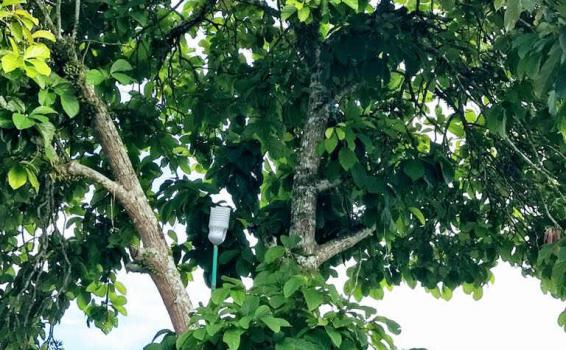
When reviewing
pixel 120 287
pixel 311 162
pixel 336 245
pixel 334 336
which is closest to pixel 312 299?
pixel 334 336

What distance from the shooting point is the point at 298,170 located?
30.1 feet

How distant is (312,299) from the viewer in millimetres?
7145

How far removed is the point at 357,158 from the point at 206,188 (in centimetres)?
149

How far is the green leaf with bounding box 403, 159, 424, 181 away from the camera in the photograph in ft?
28.8

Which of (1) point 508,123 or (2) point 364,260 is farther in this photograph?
(2) point 364,260

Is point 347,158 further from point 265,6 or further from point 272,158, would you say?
point 265,6

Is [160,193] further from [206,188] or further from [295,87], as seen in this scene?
[295,87]

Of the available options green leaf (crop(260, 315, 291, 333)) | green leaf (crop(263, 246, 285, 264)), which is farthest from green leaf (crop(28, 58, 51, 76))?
green leaf (crop(260, 315, 291, 333))

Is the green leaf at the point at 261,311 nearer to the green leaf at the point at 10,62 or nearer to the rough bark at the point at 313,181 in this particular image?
the rough bark at the point at 313,181

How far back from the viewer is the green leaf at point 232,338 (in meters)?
6.62

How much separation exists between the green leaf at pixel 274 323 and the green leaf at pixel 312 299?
0.34 m

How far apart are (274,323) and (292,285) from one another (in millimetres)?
556

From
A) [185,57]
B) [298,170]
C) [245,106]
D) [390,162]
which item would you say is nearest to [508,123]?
[390,162]

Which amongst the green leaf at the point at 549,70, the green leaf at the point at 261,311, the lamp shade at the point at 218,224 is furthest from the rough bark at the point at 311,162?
the green leaf at the point at 549,70
